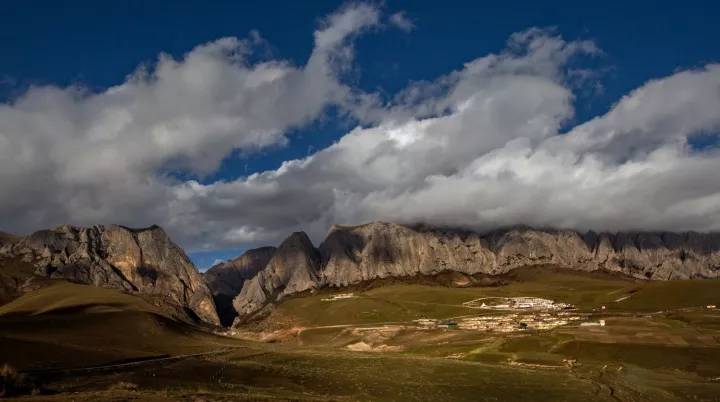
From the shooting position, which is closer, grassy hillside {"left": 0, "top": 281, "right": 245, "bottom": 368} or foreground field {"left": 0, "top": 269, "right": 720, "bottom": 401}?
foreground field {"left": 0, "top": 269, "right": 720, "bottom": 401}

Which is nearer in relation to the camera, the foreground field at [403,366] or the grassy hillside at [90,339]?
the foreground field at [403,366]

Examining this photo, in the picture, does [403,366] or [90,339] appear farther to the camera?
[90,339]

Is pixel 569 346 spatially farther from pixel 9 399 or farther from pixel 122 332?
pixel 122 332

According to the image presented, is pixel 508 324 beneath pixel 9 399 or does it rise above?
beneath

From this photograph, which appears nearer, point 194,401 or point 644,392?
point 194,401

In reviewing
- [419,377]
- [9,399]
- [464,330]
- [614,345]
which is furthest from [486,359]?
[9,399]

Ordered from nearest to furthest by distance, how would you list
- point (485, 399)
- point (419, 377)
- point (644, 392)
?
point (485, 399), point (644, 392), point (419, 377)

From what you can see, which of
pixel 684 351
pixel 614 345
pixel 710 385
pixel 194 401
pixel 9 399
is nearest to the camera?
pixel 9 399

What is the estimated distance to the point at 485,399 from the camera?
221 ft

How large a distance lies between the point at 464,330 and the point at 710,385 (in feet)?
354

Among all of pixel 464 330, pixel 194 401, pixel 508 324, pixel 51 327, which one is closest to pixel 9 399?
pixel 194 401

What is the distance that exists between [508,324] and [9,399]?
168 meters

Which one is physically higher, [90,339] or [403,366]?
[90,339]

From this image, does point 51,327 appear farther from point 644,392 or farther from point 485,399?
point 644,392
